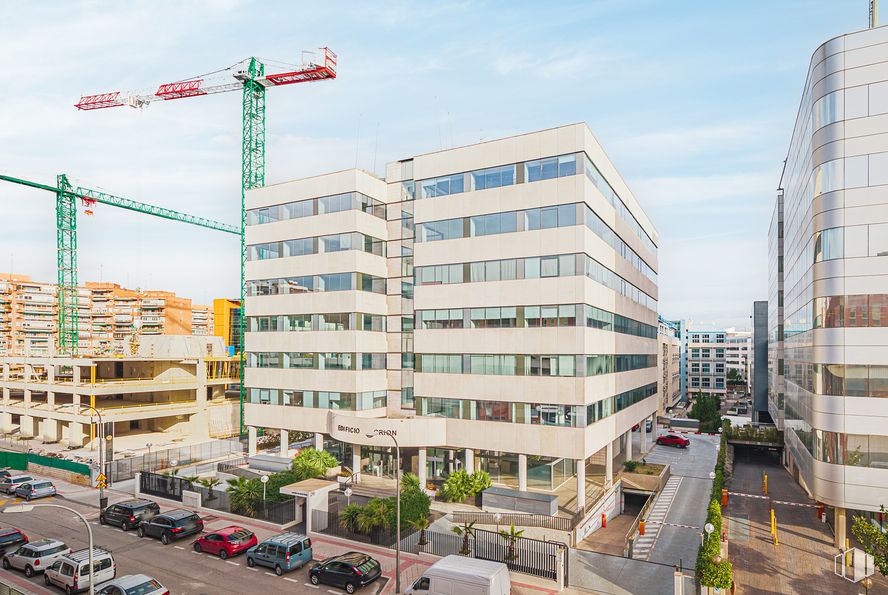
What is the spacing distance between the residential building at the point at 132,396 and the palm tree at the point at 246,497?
3348 centimetres

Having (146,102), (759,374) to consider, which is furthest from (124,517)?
(146,102)

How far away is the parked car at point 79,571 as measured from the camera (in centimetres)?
2727

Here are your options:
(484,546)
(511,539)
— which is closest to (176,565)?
(484,546)

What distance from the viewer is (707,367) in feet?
569

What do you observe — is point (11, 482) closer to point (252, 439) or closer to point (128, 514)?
point (128, 514)

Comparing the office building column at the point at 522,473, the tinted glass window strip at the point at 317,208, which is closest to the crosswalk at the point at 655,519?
the office building column at the point at 522,473

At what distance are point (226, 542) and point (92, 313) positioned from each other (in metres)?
156

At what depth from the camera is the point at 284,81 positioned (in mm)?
81000

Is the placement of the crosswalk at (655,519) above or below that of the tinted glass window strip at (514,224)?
below

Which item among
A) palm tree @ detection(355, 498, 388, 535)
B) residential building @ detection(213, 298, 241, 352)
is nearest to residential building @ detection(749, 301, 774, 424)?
palm tree @ detection(355, 498, 388, 535)

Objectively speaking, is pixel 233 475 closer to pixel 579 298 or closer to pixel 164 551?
pixel 164 551

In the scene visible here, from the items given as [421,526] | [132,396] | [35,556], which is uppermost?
[132,396]

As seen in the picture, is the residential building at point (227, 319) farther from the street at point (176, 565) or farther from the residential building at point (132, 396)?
the street at point (176, 565)

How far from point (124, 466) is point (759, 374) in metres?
78.9
